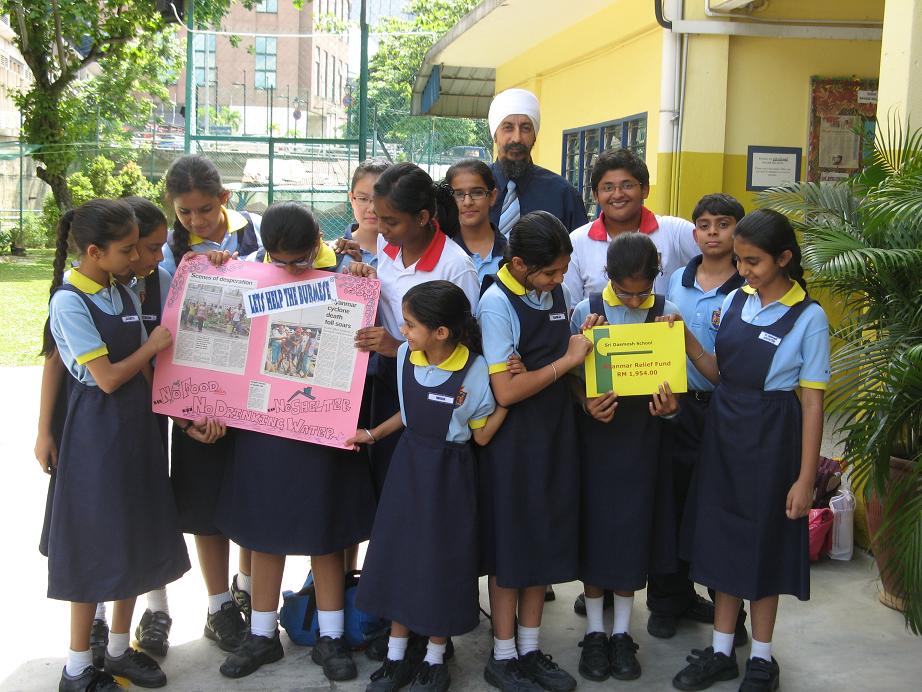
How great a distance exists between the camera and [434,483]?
3.24 m

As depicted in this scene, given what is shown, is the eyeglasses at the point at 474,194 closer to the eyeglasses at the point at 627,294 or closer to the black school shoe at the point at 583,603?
the eyeglasses at the point at 627,294

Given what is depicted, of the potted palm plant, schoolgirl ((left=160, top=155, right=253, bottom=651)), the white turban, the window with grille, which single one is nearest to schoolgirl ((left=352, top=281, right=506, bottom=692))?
schoolgirl ((left=160, top=155, right=253, bottom=651))

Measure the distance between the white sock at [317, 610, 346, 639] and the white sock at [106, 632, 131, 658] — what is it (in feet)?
2.27

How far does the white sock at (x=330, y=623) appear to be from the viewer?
359cm

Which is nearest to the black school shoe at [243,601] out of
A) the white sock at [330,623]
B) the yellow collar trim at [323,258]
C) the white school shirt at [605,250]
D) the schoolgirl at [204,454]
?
the schoolgirl at [204,454]

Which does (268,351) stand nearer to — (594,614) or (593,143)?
(594,614)

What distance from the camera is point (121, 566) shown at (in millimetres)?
3230

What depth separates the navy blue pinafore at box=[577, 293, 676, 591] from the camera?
3494 mm

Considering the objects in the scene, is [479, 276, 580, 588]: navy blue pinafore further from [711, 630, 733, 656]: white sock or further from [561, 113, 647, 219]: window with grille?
[561, 113, 647, 219]: window with grille

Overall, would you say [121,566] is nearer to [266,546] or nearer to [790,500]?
[266,546]

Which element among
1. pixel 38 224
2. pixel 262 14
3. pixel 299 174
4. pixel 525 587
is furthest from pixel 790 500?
pixel 262 14

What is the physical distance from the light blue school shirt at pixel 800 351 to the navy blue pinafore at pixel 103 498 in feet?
7.09

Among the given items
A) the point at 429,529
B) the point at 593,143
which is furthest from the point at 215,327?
the point at 593,143

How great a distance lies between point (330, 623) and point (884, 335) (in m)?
2.47
